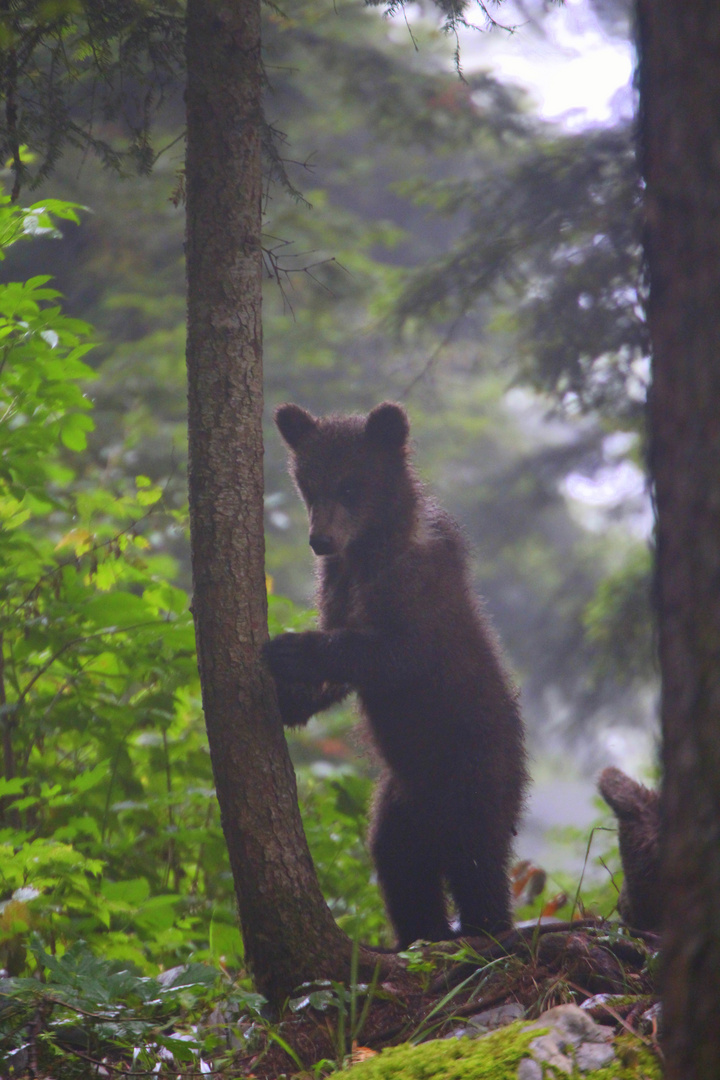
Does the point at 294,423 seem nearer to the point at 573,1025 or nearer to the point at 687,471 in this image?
the point at 573,1025

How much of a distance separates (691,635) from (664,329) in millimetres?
598

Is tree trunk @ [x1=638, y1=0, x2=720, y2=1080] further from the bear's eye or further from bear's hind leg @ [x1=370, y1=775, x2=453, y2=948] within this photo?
the bear's eye

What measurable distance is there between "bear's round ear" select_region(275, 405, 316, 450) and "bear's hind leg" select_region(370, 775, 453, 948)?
2.20 metres

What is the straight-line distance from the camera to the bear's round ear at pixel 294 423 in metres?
5.30

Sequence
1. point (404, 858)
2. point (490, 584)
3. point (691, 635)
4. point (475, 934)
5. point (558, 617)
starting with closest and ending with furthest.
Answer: point (691, 635) → point (475, 934) → point (404, 858) → point (558, 617) → point (490, 584)

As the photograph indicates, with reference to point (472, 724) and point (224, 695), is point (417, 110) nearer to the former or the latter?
point (472, 724)

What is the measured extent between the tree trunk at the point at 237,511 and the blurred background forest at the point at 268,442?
182mm

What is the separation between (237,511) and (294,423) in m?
2.10

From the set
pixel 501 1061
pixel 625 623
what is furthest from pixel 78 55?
pixel 625 623

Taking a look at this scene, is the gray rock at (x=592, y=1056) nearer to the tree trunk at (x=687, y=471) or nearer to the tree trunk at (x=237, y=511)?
the tree trunk at (x=687, y=471)

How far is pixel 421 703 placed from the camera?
4.37 metres

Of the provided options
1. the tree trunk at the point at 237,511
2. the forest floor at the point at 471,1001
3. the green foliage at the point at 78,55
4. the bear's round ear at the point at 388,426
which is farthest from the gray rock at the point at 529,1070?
the green foliage at the point at 78,55

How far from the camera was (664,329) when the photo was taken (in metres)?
1.72

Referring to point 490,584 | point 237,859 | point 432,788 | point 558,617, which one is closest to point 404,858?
point 432,788
